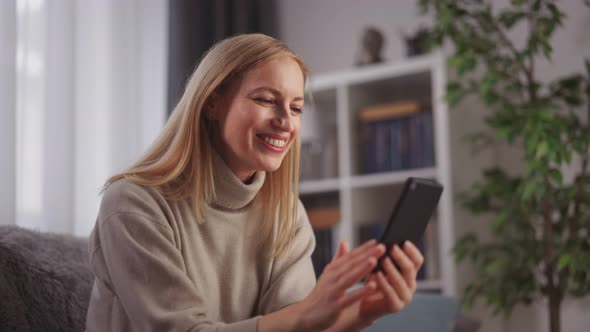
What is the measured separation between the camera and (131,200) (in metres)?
1.05

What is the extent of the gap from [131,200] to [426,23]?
226 centimetres

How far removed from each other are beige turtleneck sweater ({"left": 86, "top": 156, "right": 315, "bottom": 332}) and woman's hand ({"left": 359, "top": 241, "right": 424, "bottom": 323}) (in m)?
0.19

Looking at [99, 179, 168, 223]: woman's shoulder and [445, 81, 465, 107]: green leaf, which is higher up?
[445, 81, 465, 107]: green leaf

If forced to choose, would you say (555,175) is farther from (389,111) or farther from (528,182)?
(389,111)

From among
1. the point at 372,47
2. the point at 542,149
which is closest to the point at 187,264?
the point at 542,149

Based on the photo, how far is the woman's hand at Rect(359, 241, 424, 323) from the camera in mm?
940

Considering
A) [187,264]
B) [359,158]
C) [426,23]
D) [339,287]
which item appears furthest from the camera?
[426,23]

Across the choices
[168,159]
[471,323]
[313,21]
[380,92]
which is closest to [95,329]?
[168,159]

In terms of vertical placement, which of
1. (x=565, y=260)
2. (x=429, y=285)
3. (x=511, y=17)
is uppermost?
(x=511, y=17)

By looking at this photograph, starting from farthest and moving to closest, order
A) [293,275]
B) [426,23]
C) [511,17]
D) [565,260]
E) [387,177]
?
[426,23] → [387,177] → [511,17] → [565,260] → [293,275]

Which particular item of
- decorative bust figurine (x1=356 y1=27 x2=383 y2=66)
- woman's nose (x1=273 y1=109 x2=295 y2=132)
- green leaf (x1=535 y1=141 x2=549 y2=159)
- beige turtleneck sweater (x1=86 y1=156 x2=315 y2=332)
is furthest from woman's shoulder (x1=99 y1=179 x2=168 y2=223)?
decorative bust figurine (x1=356 y1=27 x2=383 y2=66)

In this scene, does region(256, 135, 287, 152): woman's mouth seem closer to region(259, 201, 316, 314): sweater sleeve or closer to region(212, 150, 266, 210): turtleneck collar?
region(212, 150, 266, 210): turtleneck collar

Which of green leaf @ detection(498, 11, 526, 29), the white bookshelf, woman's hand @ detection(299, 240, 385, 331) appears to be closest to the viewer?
woman's hand @ detection(299, 240, 385, 331)

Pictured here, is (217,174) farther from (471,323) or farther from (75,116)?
(75,116)
